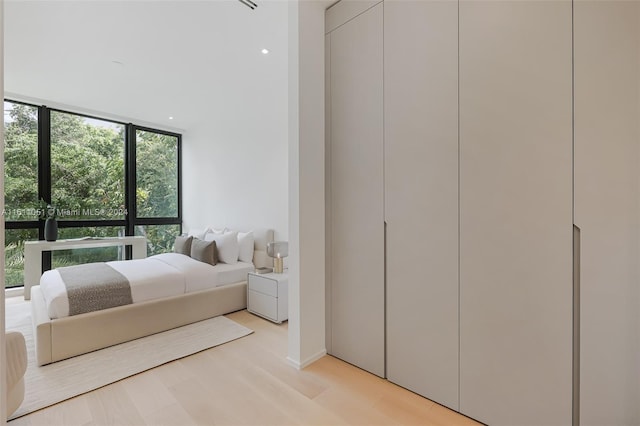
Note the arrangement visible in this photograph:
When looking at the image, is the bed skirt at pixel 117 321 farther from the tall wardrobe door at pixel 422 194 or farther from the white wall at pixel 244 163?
the tall wardrobe door at pixel 422 194

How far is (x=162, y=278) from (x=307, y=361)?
1.70 metres

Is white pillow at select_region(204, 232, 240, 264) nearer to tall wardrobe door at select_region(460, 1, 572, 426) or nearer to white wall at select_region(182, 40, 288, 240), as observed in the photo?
white wall at select_region(182, 40, 288, 240)

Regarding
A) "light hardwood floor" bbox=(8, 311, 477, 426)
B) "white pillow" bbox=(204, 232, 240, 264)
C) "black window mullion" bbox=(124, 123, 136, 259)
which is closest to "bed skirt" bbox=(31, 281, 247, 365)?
"white pillow" bbox=(204, 232, 240, 264)

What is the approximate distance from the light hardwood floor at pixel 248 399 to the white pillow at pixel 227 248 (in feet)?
5.12

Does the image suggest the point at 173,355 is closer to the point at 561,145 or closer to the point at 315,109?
the point at 315,109

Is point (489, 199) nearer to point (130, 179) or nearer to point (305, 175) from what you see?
point (305, 175)

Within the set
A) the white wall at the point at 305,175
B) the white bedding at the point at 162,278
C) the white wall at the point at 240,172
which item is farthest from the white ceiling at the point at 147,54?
the white bedding at the point at 162,278

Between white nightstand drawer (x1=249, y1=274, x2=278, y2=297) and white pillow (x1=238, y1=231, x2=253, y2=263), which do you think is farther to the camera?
white pillow (x1=238, y1=231, x2=253, y2=263)

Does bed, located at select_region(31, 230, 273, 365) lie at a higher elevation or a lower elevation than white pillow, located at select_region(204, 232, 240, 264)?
lower

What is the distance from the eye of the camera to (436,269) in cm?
181

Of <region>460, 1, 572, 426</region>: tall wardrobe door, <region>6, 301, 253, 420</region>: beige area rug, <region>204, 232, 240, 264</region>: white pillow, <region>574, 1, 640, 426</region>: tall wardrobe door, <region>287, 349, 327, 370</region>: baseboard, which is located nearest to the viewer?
<region>574, 1, 640, 426</region>: tall wardrobe door

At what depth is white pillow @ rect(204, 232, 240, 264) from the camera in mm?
3781

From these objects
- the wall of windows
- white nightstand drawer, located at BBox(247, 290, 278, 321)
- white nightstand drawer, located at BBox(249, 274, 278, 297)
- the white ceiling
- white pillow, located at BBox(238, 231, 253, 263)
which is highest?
the white ceiling

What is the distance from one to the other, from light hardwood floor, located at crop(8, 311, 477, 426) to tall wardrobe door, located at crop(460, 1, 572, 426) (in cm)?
40
